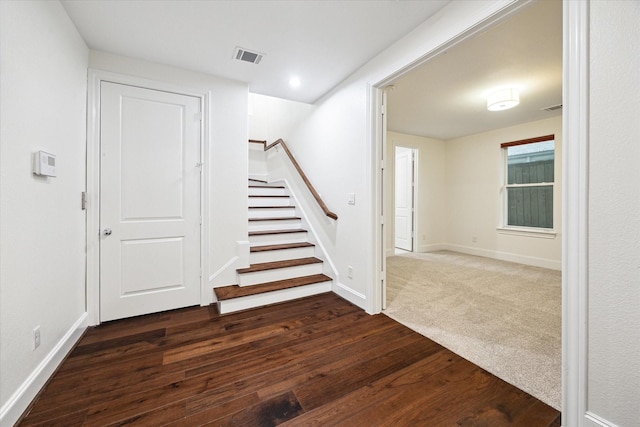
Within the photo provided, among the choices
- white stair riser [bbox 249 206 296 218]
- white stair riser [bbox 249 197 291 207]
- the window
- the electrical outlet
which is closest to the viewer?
the electrical outlet

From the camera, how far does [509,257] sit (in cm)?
491

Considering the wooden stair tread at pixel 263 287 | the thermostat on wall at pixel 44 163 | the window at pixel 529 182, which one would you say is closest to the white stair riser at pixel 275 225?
the wooden stair tread at pixel 263 287

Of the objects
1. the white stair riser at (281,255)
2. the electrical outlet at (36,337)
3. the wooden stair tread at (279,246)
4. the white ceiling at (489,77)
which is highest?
the white ceiling at (489,77)

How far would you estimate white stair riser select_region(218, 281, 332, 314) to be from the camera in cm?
262

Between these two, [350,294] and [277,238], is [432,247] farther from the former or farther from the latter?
[277,238]

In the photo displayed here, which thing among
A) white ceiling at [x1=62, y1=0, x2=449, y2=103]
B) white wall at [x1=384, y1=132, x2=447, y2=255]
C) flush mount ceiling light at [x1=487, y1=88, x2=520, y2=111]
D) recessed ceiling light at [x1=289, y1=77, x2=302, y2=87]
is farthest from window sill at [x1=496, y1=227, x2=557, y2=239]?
recessed ceiling light at [x1=289, y1=77, x2=302, y2=87]

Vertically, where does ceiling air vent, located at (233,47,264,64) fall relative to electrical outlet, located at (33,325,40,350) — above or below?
above

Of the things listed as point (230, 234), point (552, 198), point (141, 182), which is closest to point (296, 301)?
point (230, 234)

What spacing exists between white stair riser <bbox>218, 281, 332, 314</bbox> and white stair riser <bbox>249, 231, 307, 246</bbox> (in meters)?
0.77

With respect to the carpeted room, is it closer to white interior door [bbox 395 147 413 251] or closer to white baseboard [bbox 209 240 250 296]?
white interior door [bbox 395 147 413 251]

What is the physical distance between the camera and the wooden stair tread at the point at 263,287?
8.73 feet

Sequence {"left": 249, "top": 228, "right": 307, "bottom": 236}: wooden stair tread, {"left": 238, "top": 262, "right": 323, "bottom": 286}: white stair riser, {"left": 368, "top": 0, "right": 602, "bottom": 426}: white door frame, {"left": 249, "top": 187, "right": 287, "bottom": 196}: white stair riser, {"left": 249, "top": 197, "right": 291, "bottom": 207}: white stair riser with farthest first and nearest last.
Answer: {"left": 249, "top": 187, "right": 287, "bottom": 196}: white stair riser, {"left": 249, "top": 197, "right": 291, "bottom": 207}: white stair riser, {"left": 249, "top": 228, "right": 307, "bottom": 236}: wooden stair tread, {"left": 238, "top": 262, "right": 323, "bottom": 286}: white stair riser, {"left": 368, "top": 0, "right": 602, "bottom": 426}: white door frame

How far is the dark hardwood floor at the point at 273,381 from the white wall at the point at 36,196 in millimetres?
252

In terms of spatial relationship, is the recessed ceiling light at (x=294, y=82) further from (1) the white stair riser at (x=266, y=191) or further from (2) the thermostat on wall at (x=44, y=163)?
(2) the thermostat on wall at (x=44, y=163)
